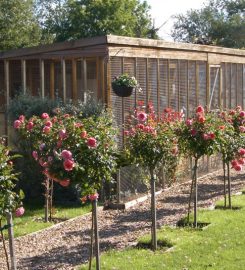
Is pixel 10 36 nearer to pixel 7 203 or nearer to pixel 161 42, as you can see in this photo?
pixel 161 42

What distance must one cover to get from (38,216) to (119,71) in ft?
10.3

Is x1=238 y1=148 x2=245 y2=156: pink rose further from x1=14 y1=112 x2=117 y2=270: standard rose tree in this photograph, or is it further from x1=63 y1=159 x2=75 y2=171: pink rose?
x1=63 y1=159 x2=75 y2=171: pink rose

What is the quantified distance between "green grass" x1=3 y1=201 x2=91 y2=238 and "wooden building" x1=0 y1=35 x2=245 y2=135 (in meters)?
1.97

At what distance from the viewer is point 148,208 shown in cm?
1054

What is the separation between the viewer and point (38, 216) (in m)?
9.72

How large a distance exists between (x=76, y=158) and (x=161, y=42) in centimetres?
689

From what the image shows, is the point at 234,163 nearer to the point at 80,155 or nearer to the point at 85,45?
the point at 85,45

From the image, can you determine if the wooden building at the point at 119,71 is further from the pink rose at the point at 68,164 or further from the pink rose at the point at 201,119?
the pink rose at the point at 68,164

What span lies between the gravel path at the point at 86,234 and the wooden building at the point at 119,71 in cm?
190

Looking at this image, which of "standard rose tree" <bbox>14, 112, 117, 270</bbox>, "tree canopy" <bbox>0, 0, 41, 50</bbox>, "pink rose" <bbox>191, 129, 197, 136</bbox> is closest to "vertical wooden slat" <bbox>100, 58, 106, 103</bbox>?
"pink rose" <bbox>191, 129, 197, 136</bbox>

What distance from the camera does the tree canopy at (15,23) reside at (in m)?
28.4

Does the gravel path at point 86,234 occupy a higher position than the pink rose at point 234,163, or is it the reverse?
the pink rose at point 234,163

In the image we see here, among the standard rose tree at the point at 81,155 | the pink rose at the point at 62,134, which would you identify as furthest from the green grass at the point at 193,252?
the pink rose at the point at 62,134

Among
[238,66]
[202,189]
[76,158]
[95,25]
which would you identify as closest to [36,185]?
[202,189]
